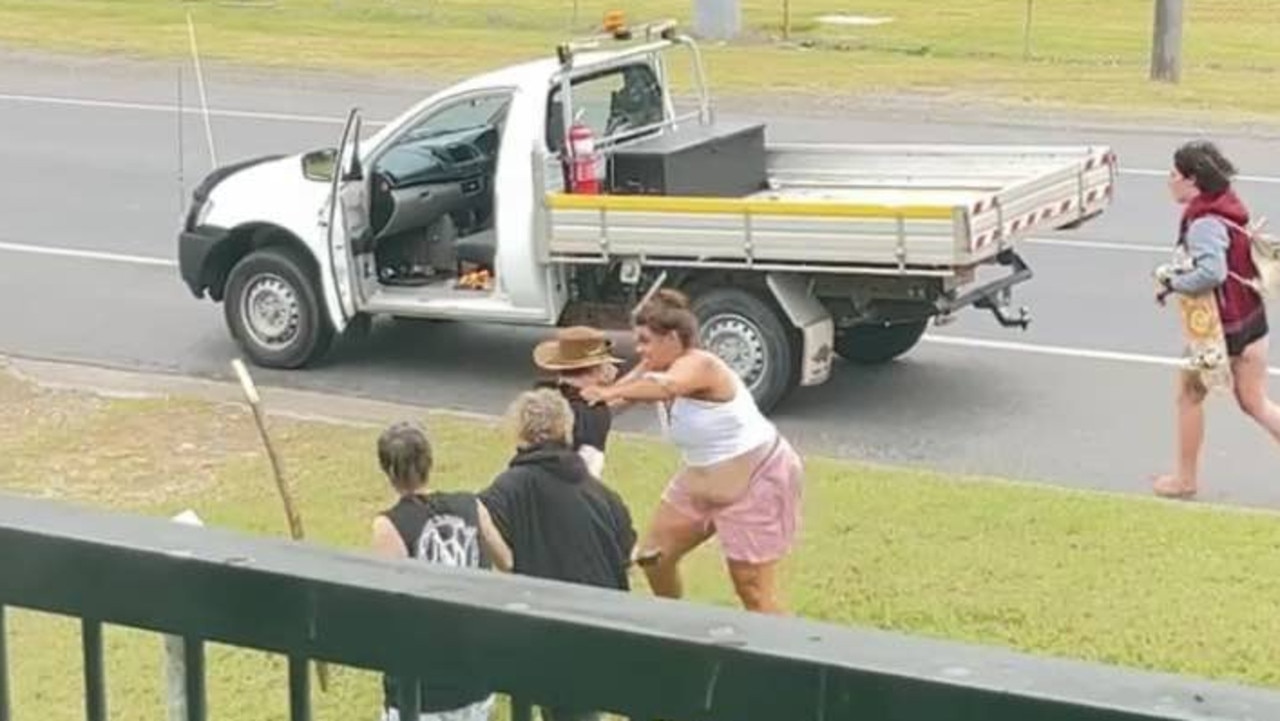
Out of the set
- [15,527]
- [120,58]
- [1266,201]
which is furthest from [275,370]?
[120,58]

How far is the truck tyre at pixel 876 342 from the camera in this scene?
1299cm

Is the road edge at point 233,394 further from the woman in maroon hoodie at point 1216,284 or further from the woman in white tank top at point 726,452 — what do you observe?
the woman in white tank top at point 726,452

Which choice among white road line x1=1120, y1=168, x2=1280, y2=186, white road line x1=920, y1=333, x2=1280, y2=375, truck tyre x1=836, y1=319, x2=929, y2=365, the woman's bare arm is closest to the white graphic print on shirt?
the woman's bare arm

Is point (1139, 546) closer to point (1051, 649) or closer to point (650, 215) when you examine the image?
point (1051, 649)

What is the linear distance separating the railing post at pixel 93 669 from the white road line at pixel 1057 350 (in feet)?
34.3

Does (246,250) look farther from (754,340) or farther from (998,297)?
(998,297)

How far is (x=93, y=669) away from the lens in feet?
9.18

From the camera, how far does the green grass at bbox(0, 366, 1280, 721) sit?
298 inches

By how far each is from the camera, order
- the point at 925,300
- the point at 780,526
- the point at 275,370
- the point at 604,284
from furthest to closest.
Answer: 1. the point at 275,370
2. the point at 604,284
3. the point at 925,300
4. the point at 780,526

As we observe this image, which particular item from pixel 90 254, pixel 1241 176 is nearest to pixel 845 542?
pixel 90 254

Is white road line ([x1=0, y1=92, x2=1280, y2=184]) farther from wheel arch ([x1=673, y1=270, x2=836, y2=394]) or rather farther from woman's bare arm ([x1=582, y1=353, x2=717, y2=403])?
woman's bare arm ([x1=582, y1=353, x2=717, y2=403])

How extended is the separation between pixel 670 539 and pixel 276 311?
565 centimetres

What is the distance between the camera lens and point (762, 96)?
984 inches

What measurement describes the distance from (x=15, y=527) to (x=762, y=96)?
888 inches
